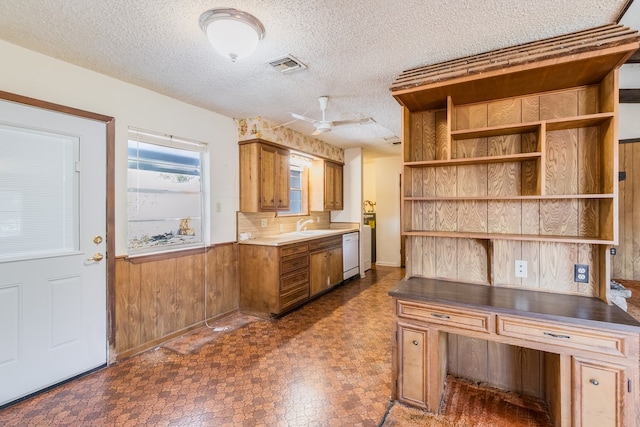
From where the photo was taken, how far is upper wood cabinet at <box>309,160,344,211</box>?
5.16 m

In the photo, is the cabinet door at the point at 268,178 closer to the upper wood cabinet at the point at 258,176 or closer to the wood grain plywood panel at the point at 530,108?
the upper wood cabinet at the point at 258,176

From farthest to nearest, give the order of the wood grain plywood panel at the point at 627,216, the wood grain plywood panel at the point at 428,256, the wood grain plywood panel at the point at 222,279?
1. the wood grain plywood panel at the point at 627,216
2. the wood grain plywood panel at the point at 222,279
3. the wood grain plywood panel at the point at 428,256

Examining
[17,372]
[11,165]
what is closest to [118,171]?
[11,165]

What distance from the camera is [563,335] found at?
1.59 m

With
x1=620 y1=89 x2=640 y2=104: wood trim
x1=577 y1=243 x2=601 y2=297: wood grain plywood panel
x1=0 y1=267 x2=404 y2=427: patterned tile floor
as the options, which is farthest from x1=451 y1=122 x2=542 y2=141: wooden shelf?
x1=620 y1=89 x2=640 y2=104: wood trim

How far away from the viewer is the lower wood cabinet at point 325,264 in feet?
14.0

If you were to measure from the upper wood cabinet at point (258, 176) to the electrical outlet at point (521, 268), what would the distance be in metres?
2.73

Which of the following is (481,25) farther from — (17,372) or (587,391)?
(17,372)

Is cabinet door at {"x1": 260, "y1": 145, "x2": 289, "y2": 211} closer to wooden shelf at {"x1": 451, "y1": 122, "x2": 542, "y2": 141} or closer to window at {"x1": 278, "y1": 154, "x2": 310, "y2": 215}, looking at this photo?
window at {"x1": 278, "y1": 154, "x2": 310, "y2": 215}

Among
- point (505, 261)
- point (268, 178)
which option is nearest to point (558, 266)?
point (505, 261)

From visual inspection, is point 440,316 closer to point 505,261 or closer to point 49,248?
point 505,261

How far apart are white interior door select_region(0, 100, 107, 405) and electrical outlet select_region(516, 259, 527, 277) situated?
3.23 m

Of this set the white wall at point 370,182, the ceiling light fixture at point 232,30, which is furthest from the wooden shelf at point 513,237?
the white wall at point 370,182

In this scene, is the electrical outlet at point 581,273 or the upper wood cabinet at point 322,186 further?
the upper wood cabinet at point 322,186
